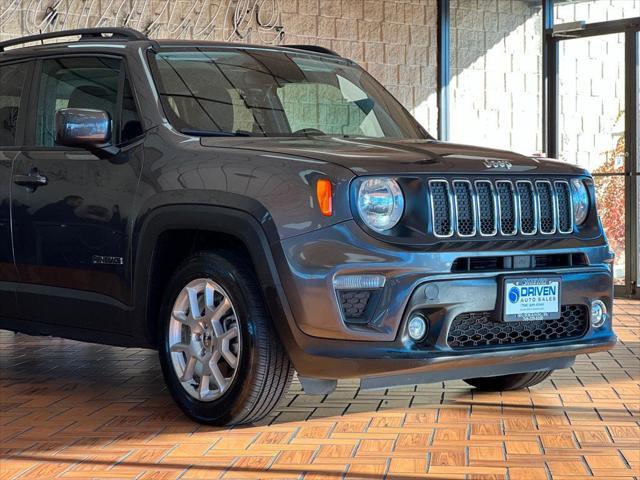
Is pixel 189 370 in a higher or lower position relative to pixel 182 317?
lower

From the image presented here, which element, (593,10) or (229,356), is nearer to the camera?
(229,356)

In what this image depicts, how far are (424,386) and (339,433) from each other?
1.34 metres

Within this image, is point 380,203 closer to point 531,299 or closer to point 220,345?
point 531,299

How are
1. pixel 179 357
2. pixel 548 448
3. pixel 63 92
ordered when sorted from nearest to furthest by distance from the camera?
pixel 548 448, pixel 179 357, pixel 63 92

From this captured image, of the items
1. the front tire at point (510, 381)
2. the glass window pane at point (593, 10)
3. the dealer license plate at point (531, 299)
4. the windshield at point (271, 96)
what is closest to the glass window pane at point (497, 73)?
the glass window pane at point (593, 10)

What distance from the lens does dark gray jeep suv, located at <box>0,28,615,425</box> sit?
455 cm

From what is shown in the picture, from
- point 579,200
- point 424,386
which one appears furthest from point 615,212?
point 579,200

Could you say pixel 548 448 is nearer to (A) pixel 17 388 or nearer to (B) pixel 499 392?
(B) pixel 499 392

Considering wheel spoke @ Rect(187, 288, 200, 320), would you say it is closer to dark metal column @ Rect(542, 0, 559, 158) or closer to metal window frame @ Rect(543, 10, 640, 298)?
metal window frame @ Rect(543, 10, 640, 298)

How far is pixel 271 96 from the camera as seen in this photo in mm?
5625

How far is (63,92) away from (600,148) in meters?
7.18

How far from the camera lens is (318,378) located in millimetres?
4699

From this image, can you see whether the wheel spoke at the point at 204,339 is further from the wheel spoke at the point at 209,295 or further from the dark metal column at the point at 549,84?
the dark metal column at the point at 549,84

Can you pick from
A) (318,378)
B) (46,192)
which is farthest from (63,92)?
(318,378)
